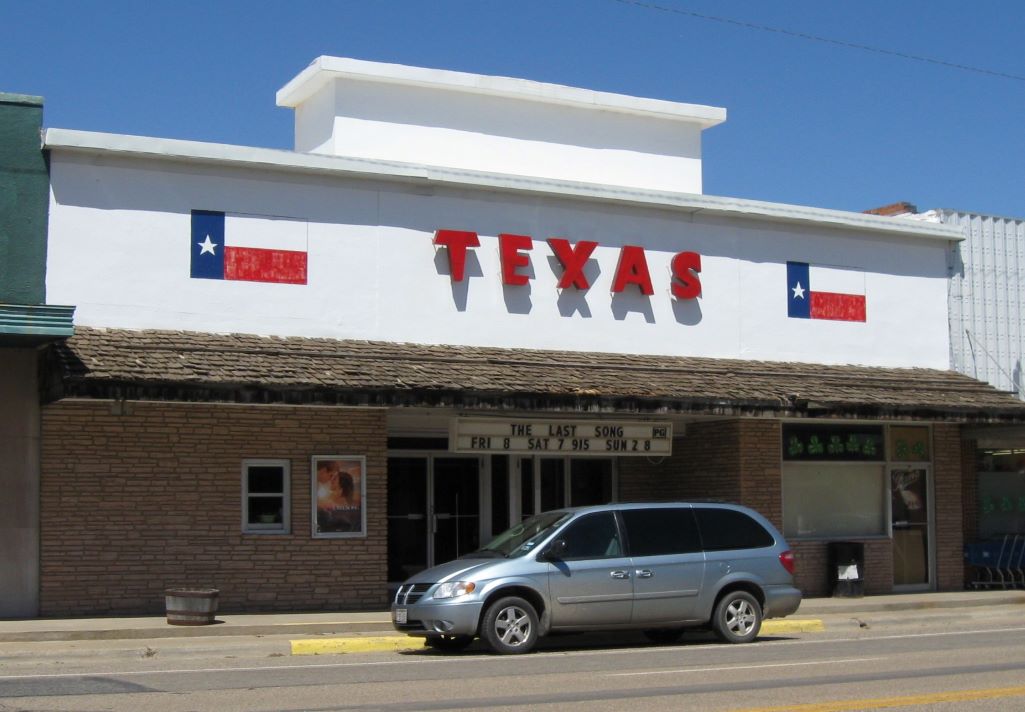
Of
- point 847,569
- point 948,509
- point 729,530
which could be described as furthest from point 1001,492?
point 729,530

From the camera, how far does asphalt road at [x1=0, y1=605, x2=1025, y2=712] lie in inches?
424

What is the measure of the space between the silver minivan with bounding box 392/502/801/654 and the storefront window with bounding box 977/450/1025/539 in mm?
9802

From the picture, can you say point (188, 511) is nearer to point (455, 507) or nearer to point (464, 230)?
point (455, 507)

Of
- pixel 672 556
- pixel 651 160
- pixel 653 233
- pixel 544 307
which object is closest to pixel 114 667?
pixel 672 556

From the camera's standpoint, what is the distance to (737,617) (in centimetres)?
A: 1620

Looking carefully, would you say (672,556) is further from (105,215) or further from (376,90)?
(376,90)

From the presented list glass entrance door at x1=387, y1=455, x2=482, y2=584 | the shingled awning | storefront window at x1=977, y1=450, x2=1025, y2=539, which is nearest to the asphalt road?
the shingled awning

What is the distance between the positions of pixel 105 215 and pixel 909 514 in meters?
14.8

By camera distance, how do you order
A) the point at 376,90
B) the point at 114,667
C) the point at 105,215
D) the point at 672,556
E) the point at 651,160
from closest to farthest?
the point at 114,667 < the point at 672,556 < the point at 105,215 < the point at 376,90 < the point at 651,160

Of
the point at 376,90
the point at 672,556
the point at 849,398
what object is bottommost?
the point at 672,556

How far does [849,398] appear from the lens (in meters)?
21.6

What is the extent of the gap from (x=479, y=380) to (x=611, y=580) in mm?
4501

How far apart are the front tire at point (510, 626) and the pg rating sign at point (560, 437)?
5227 millimetres

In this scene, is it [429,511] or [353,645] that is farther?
[429,511]
